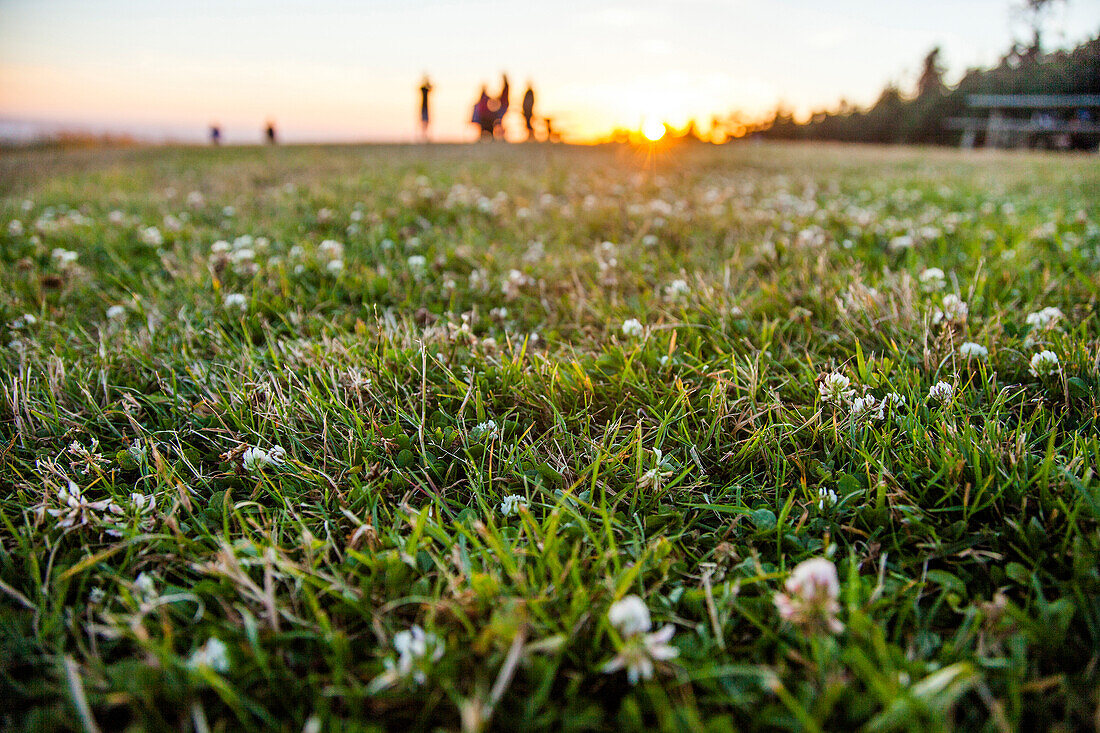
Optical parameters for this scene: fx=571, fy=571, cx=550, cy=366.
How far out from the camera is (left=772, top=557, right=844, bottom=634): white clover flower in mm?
1162

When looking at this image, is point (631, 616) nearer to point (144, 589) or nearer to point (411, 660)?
point (411, 660)

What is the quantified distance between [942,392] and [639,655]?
152 centimetres

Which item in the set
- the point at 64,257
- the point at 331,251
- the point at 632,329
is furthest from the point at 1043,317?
the point at 64,257

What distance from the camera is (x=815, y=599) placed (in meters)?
1.17

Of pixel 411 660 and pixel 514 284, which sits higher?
pixel 514 284

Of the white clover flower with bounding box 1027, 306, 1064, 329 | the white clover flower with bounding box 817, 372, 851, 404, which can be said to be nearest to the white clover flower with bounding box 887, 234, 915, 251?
the white clover flower with bounding box 1027, 306, 1064, 329

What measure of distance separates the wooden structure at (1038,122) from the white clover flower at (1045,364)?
14.8m

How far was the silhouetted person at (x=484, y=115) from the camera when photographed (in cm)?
2375

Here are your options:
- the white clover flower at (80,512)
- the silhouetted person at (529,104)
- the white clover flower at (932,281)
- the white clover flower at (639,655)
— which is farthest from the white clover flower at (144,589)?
the silhouetted person at (529,104)

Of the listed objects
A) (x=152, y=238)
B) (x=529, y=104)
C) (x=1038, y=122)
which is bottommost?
(x=152, y=238)

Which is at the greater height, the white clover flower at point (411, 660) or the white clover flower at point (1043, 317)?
the white clover flower at point (1043, 317)

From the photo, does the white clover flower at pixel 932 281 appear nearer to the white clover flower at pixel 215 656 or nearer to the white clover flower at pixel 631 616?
the white clover flower at pixel 631 616

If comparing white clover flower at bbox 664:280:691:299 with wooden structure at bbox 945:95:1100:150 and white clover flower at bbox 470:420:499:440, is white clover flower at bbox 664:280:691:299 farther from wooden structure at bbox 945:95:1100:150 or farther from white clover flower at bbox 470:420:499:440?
wooden structure at bbox 945:95:1100:150

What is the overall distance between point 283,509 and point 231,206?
17.7 feet
